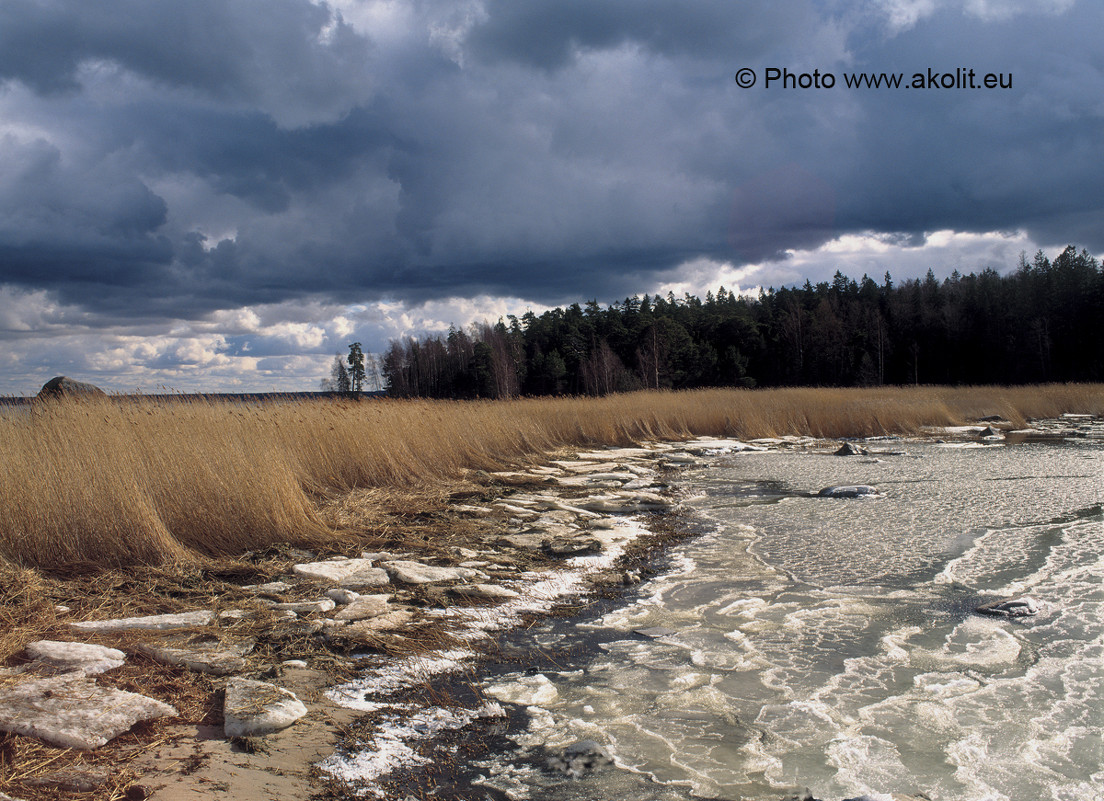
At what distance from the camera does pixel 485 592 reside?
4031 millimetres

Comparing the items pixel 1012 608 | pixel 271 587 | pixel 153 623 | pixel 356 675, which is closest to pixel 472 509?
pixel 271 587

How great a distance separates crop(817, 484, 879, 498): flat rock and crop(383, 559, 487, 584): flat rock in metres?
5.17

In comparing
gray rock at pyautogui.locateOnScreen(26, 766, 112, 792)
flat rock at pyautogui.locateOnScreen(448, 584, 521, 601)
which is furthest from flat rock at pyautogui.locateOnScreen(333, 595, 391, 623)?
gray rock at pyautogui.locateOnScreen(26, 766, 112, 792)

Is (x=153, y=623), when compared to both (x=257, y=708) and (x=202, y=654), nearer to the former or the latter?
(x=202, y=654)

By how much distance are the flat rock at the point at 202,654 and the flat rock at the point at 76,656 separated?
0.46 ft

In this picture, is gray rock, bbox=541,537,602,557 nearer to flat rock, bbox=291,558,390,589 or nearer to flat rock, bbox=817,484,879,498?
flat rock, bbox=291,558,390,589

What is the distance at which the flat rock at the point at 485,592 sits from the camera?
157 inches

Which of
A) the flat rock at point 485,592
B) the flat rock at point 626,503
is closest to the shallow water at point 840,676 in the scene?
the flat rock at point 485,592

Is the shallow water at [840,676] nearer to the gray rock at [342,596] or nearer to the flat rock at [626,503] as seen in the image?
the gray rock at [342,596]

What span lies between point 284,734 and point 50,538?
2738 millimetres

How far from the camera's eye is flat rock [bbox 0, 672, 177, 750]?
2080 mm

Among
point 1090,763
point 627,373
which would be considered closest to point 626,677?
point 1090,763

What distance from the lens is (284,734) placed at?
2.32m

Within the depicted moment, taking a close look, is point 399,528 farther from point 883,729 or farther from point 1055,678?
point 1055,678
